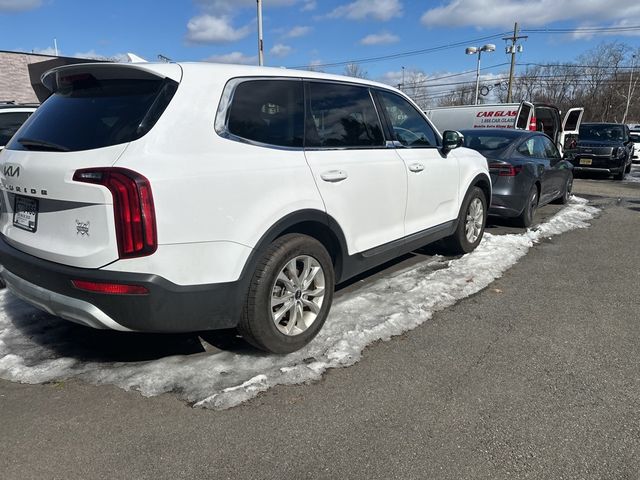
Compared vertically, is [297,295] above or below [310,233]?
below

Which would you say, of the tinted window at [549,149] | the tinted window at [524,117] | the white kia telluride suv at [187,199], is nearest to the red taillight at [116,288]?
the white kia telluride suv at [187,199]

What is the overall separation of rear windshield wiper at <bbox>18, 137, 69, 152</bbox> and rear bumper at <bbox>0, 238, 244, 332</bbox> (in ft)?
2.09

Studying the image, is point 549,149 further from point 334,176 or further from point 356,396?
point 356,396

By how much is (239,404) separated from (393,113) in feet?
9.22

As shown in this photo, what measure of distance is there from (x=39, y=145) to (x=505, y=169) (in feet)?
19.5

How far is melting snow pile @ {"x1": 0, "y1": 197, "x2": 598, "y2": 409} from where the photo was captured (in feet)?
9.68

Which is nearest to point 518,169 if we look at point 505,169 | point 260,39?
point 505,169

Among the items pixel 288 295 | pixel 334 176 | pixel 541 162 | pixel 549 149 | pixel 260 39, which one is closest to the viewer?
pixel 288 295

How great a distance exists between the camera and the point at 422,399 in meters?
2.84

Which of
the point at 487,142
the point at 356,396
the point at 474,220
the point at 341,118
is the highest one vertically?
the point at 341,118

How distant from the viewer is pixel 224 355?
327 cm

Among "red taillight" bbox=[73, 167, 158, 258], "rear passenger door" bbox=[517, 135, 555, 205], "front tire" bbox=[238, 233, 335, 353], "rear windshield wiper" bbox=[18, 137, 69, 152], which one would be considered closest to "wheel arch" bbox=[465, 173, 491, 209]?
"rear passenger door" bbox=[517, 135, 555, 205]

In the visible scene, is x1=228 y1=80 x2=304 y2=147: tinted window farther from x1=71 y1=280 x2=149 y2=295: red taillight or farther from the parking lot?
the parking lot

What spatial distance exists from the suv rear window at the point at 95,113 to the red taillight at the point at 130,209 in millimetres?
223
